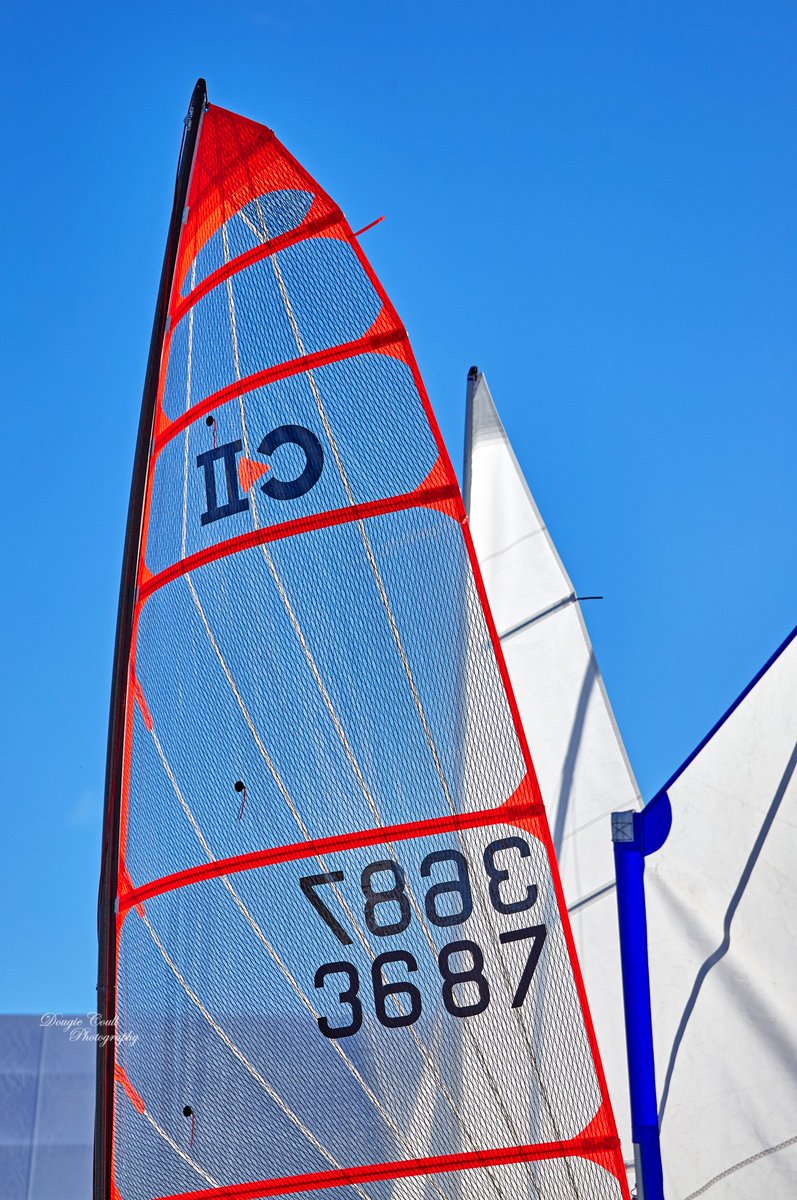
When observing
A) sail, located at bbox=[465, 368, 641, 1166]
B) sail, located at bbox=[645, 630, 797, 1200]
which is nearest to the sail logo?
sail, located at bbox=[645, 630, 797, 1200]

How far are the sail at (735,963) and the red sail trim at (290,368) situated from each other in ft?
4.82

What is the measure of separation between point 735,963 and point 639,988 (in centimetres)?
125

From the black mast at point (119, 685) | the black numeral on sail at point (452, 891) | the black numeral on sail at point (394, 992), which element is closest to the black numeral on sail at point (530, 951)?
the black numeral on sail at point (452, 891)

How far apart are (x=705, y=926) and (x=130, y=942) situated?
1.76 metres

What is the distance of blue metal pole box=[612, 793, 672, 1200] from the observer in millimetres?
2812

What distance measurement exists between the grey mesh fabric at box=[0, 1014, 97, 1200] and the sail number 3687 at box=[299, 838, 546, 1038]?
490 centimetres

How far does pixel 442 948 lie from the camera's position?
3.09 metres

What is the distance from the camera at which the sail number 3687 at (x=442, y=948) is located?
10.1 feet

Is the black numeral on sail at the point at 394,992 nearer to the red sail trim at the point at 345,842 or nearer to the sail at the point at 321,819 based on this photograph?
the sail at the point at 321,819

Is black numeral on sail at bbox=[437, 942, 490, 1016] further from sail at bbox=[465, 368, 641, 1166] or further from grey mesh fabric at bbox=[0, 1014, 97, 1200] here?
grey mesh fabric at bbox=[0, 1014, 97, 1200]

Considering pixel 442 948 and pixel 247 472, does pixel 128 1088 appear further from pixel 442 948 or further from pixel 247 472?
pixel 247 472

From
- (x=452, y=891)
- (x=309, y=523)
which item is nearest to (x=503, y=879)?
(x=452, y=891)

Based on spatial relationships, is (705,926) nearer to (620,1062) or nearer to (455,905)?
(620,1062)

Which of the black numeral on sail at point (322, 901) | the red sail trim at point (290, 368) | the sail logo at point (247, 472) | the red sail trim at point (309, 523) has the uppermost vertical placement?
the red sail trim at point (290, 368)
